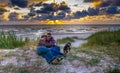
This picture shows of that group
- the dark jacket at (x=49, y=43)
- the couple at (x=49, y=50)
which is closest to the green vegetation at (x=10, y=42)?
the couple at (x=49, y=50)

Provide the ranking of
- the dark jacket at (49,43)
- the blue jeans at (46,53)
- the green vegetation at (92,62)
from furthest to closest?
1. the green vegetation at (92,62)
2. the dark jacket at (49,43)
3. the blue jeans at (46,53)

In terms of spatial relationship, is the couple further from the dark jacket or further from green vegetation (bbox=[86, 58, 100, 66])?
green vegetation (bbox=[86, 58, 100, 66])

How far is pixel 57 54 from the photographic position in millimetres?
15883

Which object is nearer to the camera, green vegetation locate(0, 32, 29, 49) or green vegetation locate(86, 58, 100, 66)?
green vegetation locate(86, 58, 100, 66)

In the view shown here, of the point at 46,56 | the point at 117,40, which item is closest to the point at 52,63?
the point at 46,56

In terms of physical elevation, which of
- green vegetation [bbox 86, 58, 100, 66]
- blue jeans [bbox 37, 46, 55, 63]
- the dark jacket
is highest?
the dark jacket

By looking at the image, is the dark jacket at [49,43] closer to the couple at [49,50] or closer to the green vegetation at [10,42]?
the couple at [49,50]

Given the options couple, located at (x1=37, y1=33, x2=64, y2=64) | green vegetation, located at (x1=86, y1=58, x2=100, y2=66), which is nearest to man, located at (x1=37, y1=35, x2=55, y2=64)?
couple, located at (x1=37, y1=33, x2=64, y2=64)

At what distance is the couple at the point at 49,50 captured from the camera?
15855 mm

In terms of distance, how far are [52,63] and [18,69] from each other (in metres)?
1.53

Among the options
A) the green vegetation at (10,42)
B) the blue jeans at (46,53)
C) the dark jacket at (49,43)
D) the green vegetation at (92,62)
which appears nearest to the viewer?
the blue jeans at (46,53)

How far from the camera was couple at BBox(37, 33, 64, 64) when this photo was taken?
1585cm

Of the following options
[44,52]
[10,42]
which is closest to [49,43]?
[44,52]

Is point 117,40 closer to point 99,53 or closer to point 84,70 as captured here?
point 99,53
